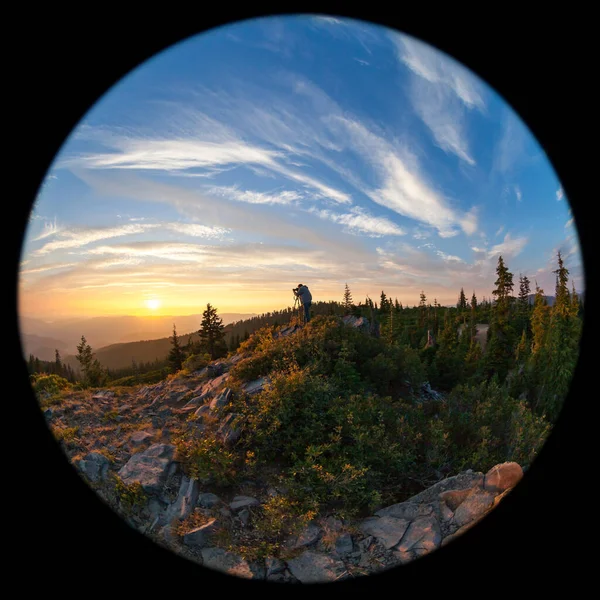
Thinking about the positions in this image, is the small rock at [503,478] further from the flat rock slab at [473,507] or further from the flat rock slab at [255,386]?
the flat rock slab at [255,386]

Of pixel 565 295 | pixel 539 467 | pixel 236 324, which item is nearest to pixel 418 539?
pixel 539 467

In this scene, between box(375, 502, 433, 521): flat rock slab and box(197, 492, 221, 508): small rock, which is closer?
box(375, 502, 433, 521): flat rock slab

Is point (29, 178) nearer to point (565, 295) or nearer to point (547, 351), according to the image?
point (565, 295)

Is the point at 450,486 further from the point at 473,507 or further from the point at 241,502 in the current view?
the point at 241,502

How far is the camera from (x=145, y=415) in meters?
10.8

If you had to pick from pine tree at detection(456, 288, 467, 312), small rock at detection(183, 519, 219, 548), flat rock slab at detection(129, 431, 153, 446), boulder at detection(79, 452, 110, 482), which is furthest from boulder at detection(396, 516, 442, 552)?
pine tree at detection(456, 288, 467, 312)

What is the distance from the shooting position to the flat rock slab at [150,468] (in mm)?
6074

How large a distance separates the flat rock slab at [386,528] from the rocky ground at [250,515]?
0.6 inches

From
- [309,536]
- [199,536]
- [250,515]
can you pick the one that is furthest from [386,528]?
[199,536]

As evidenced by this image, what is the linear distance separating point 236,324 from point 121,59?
12105 centimetres

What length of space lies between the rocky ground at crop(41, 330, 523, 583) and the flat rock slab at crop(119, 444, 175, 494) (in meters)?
0.02

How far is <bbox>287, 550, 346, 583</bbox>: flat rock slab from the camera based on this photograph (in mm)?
4297

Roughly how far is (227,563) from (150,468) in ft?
9.68

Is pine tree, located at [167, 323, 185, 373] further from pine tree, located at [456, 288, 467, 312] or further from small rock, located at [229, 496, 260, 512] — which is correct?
pine tree, located at [456, 288, 467, 312]
